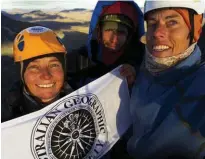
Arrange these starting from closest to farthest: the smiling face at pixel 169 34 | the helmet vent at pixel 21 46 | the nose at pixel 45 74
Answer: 1. the smiling face at pixel 169 34
2. the nose at pixel 45 74
3. the helmet vent at pixel 21 46

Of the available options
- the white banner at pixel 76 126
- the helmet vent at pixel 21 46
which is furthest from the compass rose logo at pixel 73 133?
the helmet vent at pixel 21 46

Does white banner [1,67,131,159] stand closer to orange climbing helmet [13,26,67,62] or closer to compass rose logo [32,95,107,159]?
compass rose logo [32,95,107,159]

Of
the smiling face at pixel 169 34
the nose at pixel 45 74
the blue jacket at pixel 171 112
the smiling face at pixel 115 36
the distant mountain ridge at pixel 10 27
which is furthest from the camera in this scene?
the distant mountain ridge at pixel 10 27

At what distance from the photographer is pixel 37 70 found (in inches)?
128

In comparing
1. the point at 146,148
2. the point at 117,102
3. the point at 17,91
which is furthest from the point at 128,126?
the point at 17,91

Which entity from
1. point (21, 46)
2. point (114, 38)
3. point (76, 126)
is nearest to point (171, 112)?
point (76, 126)

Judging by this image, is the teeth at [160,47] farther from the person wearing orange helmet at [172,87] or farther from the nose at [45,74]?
the nose at [45,74]

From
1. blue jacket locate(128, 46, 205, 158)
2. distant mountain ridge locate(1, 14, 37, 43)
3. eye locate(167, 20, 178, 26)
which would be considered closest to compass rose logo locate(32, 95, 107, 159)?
blue jacket locate(128, 46, 205, 158)

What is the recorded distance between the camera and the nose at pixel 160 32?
2982 millimetres

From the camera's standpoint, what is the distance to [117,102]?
3.59m

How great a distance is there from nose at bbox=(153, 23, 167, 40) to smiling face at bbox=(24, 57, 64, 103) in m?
0.93

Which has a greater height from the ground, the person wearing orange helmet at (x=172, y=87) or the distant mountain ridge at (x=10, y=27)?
the person wearing orange helmet at (x=172, y=87)

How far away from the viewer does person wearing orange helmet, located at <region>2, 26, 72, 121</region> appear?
3.24 metres

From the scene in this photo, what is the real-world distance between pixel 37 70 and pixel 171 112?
1235 millimetres
